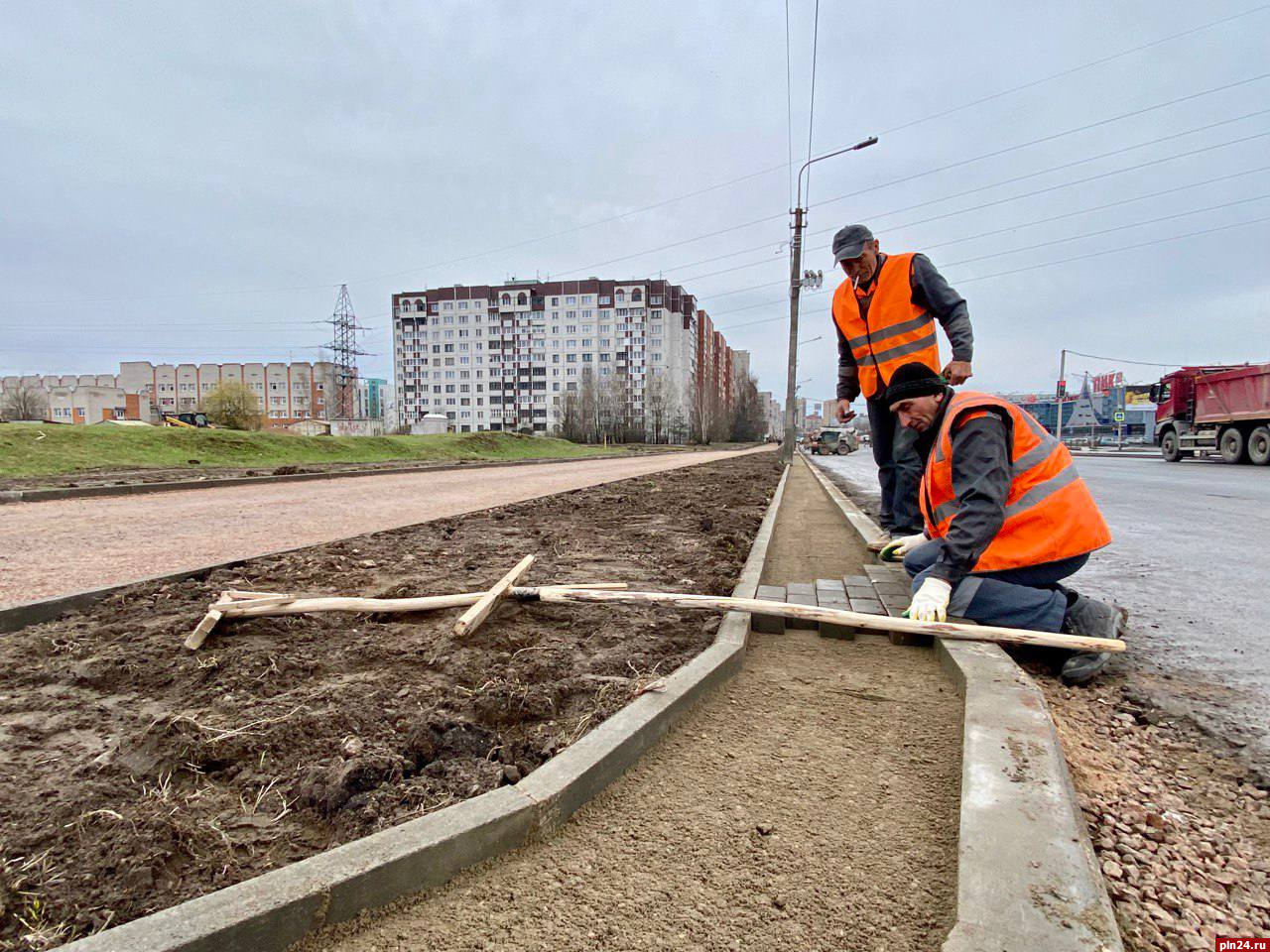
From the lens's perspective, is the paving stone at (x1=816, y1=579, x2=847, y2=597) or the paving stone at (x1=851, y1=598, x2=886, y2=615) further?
the paving stone at (x1=816, y1=579, x2=847, y2=597)

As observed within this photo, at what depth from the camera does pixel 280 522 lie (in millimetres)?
6867

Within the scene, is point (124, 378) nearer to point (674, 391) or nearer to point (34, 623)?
point (674, 391)

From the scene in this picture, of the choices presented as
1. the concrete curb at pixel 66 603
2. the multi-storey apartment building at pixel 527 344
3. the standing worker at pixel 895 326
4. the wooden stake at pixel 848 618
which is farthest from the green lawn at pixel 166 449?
the multi-storey apartment building at pixel 527 344

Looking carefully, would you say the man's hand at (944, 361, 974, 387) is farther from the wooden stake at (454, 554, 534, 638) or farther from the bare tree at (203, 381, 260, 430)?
the bare tree at (203, 381, 260, 430)

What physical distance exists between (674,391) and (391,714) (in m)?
85.6

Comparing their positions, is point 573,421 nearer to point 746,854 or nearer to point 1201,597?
point 1201,597

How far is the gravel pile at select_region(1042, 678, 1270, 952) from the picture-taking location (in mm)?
1322

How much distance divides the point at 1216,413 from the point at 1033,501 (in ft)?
69.6

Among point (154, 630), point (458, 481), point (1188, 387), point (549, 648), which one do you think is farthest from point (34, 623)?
point (1188, 387)

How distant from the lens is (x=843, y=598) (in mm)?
3535

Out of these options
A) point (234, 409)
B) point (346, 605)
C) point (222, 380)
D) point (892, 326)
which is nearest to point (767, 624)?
point (346, 605)

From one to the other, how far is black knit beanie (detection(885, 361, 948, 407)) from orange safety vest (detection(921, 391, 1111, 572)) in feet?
0.46

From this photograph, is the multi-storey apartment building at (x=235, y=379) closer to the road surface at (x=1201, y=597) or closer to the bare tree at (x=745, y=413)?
the bare tree at (x=745, y=413)

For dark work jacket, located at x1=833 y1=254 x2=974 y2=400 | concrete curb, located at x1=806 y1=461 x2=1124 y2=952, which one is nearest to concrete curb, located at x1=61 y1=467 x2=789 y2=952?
concrete curb, located at x1=806 y1=461 x2=1124 y2=952
